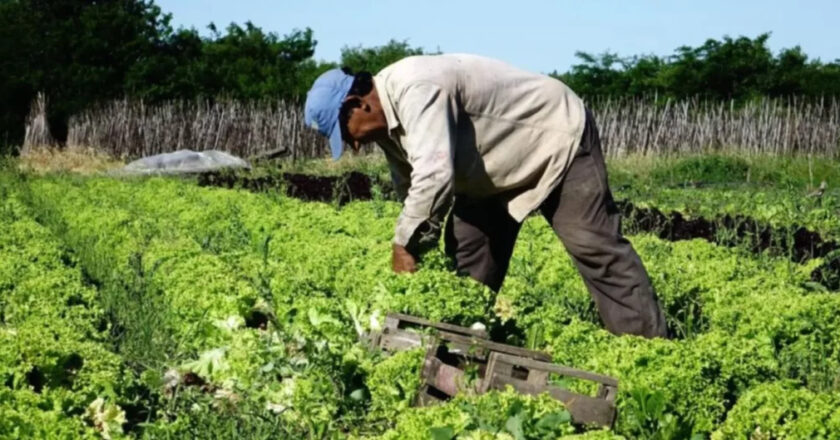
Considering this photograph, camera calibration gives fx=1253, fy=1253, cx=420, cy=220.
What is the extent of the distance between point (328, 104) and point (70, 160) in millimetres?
25086

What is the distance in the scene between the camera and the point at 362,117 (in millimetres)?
5598

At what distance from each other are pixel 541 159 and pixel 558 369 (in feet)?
5.57

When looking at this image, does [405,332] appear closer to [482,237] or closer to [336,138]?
[336,138]

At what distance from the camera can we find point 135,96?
34.8 metres

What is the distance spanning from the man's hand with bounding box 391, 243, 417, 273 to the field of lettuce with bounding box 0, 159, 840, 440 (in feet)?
0.22

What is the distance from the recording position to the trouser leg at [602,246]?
5930 millimetres

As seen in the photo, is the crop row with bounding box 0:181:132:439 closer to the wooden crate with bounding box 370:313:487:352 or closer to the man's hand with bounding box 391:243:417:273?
the wooden crate with bounding box 370:313:487:352

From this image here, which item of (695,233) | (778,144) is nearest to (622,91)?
(778,144)

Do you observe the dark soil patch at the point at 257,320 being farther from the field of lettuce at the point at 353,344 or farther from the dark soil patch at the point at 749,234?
the dark soil patch at the point at 749,234

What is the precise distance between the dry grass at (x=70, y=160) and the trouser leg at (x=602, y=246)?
21.8m

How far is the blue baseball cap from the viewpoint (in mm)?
5449

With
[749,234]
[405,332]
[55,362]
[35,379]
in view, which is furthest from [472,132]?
[749,234]

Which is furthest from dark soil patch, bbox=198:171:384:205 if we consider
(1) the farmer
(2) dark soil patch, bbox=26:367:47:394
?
(2) dark soil patch, bbox=26:367:47:394

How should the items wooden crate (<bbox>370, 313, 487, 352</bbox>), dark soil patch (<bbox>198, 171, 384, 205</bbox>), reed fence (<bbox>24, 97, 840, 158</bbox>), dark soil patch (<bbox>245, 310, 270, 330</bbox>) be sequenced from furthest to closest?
reed fence (<bbox>24, 97, 840, 158</bbox>) < dark soil patch (<bbox>198, 171, 384, 205</bbox>) < dark soil patch (<bbox>245, 310, 270, 330</bbox>) < wooden crate (<bbox>370, 313, 487, 352</bbox>)
